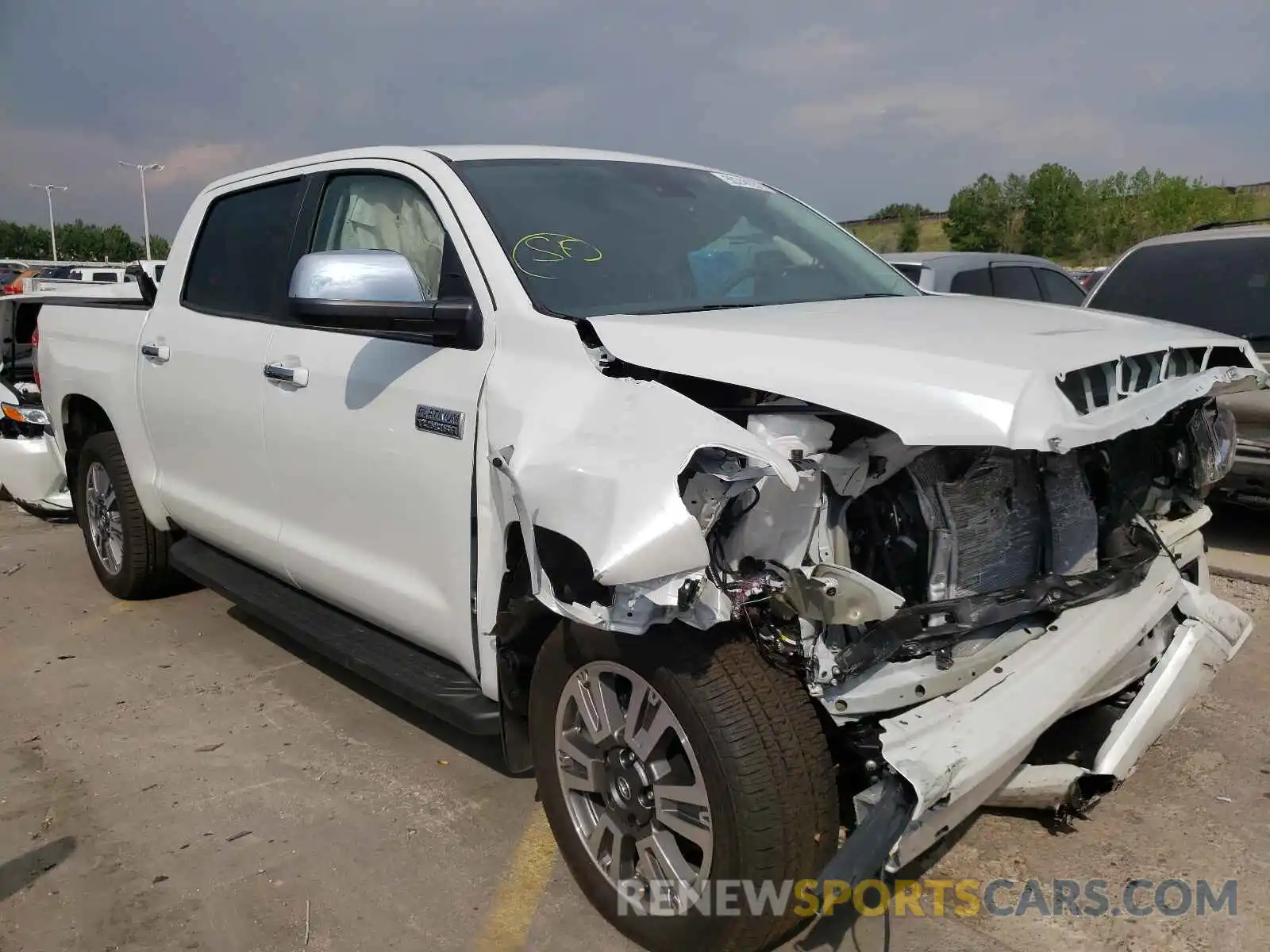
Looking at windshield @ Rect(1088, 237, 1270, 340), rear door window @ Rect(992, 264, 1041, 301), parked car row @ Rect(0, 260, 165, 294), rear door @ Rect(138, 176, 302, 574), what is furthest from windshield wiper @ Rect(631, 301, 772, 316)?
parked car row @ Rect(0, 260, 165, 294)

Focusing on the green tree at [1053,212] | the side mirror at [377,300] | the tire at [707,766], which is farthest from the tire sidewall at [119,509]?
the green tree at [1053,212]

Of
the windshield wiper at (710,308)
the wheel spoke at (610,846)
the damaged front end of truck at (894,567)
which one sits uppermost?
the windshield wiper at (710,308)

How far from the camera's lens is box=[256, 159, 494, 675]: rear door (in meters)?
2.89

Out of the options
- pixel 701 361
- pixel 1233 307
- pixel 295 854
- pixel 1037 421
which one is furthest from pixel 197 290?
pixel 1233 307

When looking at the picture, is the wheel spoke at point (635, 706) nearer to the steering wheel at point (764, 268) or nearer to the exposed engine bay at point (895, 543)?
the exposed engine bay at point (895, 543)

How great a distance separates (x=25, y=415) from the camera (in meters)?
6.77

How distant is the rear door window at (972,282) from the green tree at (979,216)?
50.0 metres

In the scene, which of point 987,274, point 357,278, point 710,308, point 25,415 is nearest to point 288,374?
point 357,278

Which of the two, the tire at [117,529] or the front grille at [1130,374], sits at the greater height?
the front grille at [1130,374]

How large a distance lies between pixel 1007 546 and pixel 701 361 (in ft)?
3.17

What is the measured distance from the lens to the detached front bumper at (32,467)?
668 cm

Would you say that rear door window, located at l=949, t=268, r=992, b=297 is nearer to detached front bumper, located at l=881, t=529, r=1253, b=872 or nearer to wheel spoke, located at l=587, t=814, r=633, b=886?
detached front bumper, located at l=881, t=529, r=1253, b=872

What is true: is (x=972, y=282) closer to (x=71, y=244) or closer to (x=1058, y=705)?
(x=1058, y=705)

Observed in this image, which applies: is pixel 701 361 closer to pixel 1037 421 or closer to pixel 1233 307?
pixel 1037 421
